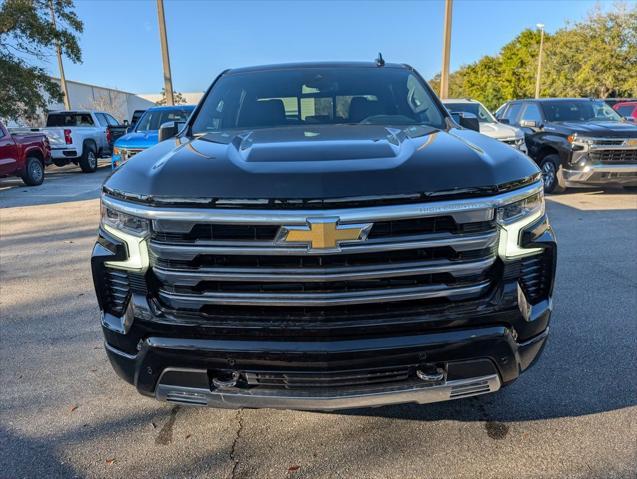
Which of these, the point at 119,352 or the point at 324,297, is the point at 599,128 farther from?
the point at 119,352

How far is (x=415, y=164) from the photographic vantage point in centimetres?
199

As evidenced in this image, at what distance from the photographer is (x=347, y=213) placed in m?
1.84

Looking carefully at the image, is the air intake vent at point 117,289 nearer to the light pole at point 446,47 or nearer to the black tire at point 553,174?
the black tire at point 553,174

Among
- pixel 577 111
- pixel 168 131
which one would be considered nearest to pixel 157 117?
pixel 168 131

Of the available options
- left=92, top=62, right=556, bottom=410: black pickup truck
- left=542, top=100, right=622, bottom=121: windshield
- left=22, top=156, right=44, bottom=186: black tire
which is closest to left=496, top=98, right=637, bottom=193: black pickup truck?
left=542, top=100, right=622, bottom=121: windshield

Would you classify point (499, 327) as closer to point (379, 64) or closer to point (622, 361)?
point (622, 361)

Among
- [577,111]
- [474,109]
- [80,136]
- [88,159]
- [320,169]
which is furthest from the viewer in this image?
[88,159]

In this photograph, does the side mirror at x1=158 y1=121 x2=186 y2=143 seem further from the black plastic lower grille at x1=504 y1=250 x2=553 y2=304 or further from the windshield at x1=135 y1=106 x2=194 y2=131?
the windshield at x1=135 y1=106 x2=194 y2=131

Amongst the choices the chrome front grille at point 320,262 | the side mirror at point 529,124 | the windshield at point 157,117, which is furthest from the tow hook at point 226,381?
the windshield at point 157,117

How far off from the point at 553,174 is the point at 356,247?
8.82m

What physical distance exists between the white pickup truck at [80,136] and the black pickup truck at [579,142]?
1287 centimetres

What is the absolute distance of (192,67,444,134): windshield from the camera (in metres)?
3.21

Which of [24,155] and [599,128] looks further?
[24,155]

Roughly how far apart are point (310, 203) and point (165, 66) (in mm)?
18412
